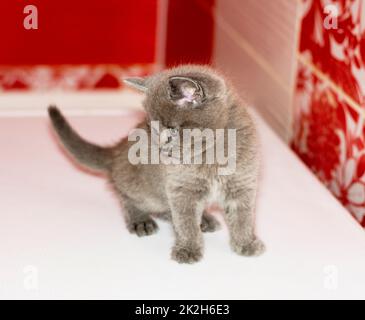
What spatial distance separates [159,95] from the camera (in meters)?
1.30

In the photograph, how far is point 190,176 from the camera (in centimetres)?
138

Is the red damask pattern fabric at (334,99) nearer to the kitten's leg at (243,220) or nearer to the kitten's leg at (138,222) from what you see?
the kitten's leg at (243,220)

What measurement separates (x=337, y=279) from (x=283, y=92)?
84 centimetres

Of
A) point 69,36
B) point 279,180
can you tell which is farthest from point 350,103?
point 69,36

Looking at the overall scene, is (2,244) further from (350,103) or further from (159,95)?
(350,103)

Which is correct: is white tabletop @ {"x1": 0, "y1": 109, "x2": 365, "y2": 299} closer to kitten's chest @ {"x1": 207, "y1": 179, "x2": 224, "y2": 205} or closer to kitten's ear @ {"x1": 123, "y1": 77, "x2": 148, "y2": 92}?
kitten's chest @ {"x1": 207, "y1": 179, "x2": 224, "y2": 205}

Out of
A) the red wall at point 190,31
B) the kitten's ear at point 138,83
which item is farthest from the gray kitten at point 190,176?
the red wall at point 190,31

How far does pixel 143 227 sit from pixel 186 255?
0.17m

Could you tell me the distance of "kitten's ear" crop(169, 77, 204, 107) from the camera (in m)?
1.24

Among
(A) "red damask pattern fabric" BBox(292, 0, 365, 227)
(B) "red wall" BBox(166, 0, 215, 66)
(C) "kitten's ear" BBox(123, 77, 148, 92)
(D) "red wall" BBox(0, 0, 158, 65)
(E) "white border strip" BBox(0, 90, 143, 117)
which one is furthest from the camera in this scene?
(B) "red wall" BBox(166, 0, 215, 66)

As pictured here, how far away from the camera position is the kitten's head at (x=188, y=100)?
4.12 ft

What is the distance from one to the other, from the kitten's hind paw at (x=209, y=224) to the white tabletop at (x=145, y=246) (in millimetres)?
22

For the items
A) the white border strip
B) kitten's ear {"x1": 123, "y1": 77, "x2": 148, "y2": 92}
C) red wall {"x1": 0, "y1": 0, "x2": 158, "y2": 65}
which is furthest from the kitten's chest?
red wall {"x1": 0, "y1": 0, "x2": 158, "y2": 65}

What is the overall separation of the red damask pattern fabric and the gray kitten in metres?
0.35
